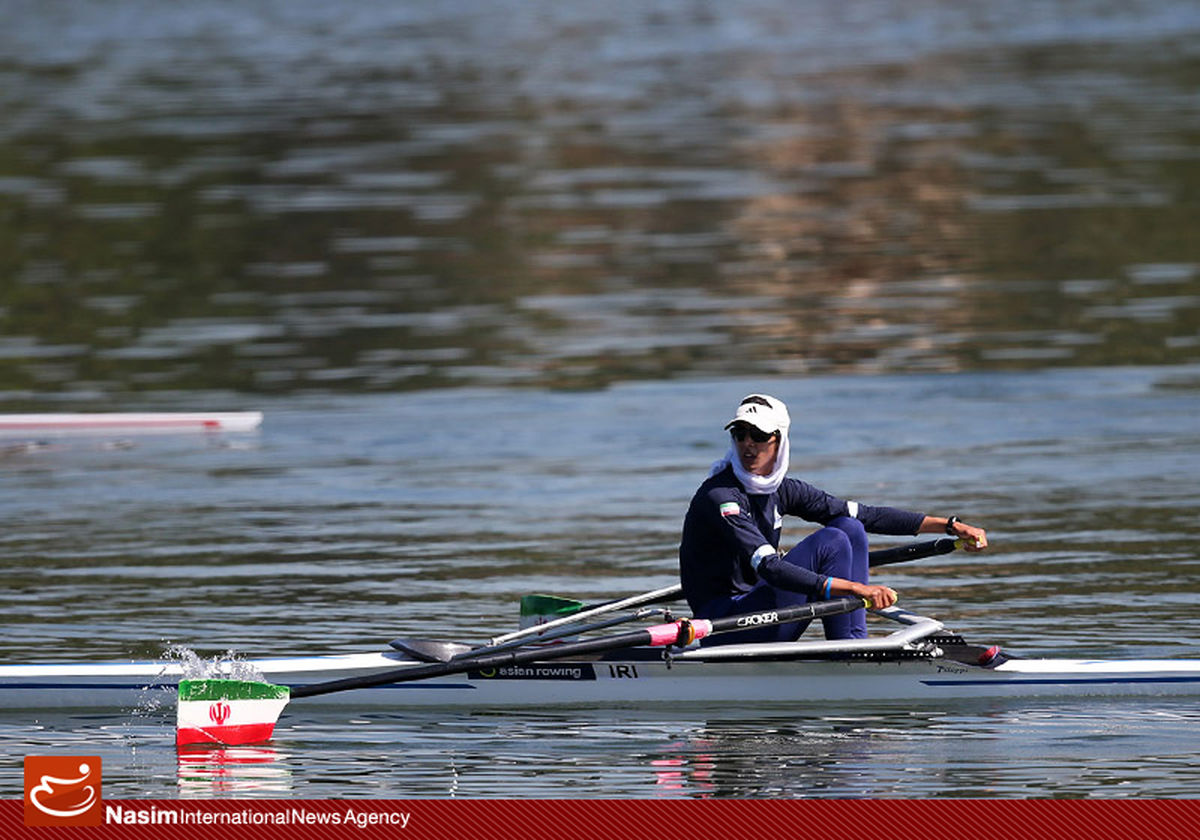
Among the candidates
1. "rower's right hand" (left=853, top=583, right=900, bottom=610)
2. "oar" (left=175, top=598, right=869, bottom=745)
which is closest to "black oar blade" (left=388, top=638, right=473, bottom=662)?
"oar" (left=175, top=598, right=869, bottom=745)

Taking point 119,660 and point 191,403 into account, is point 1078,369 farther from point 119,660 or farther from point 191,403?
point 119,660

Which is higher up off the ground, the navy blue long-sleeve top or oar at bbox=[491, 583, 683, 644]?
the navy blue long-sleeve top

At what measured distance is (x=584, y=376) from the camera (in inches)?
966

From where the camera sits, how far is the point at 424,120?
5169 centimetres

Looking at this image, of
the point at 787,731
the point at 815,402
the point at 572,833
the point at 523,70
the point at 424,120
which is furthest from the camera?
the point at 523,70

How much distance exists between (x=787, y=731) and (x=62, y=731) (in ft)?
13.2

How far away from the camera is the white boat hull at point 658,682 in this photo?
13.1m

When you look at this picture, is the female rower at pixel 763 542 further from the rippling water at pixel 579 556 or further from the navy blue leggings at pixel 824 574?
the rippling water at pixel 579 556

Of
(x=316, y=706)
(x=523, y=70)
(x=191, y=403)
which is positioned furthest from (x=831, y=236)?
(x=523, y=70)

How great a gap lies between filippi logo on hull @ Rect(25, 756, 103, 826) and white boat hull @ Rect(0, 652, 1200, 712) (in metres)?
1.58

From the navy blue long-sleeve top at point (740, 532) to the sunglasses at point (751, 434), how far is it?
33cm

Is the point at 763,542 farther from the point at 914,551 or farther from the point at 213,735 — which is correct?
the point at 213,735

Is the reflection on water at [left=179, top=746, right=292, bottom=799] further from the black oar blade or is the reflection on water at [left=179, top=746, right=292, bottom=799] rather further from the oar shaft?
the black oar blade

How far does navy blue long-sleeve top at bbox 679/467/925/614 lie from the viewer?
12.8m
